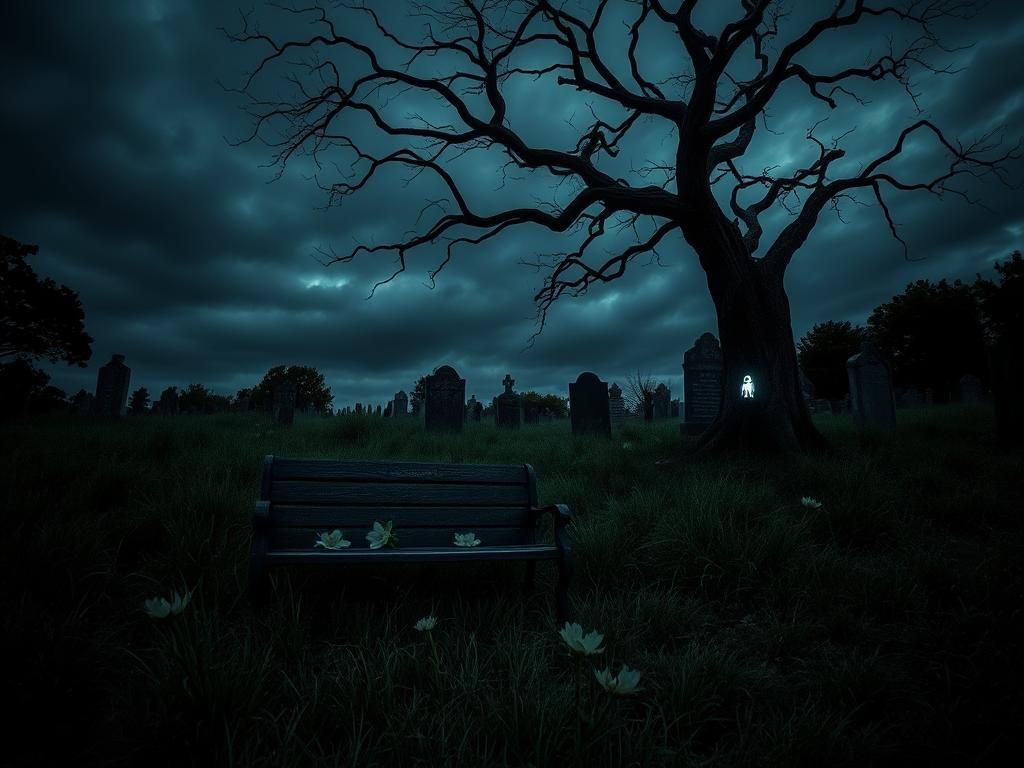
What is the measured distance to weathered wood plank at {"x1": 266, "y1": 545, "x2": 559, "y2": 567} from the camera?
2.08 metres

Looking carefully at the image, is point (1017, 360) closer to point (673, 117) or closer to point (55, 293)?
point (673, 117)

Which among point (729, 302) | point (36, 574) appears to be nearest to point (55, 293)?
point (36, 574)

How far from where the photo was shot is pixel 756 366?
6648mm

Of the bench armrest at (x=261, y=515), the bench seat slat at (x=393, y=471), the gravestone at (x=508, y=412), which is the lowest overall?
the bench armrest at (x=261, y=515)

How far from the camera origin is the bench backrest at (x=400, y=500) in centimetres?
250

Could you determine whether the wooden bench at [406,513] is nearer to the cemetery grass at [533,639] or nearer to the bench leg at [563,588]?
the bench leg at [563,588]

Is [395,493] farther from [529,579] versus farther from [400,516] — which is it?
[529,579]

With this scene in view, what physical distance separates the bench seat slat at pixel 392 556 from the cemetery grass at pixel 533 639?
0.23 meters

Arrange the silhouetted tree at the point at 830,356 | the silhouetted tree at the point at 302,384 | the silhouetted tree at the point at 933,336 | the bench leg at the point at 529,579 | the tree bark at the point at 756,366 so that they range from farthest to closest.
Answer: the silhouetted tree at the point at 302,384, the silhouetted tree at the point at 830,356, the silhouetted tree at the point at 933,336, the tree bark at the point at 756,366, the bench leg at the point at 529,579

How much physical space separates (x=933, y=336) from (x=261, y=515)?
44.2m

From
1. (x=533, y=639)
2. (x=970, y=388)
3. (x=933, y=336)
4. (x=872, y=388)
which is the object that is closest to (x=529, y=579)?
(x=533, y=639)

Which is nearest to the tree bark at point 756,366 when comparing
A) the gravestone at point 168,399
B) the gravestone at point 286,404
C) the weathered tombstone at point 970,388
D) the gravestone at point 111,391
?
the gravestone at point 286,404

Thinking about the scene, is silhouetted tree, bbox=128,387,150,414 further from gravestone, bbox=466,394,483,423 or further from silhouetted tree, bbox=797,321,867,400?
silhouetted tree, bbox=797,321,867,400

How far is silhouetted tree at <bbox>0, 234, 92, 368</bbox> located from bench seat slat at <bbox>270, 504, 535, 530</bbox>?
23634 mm
